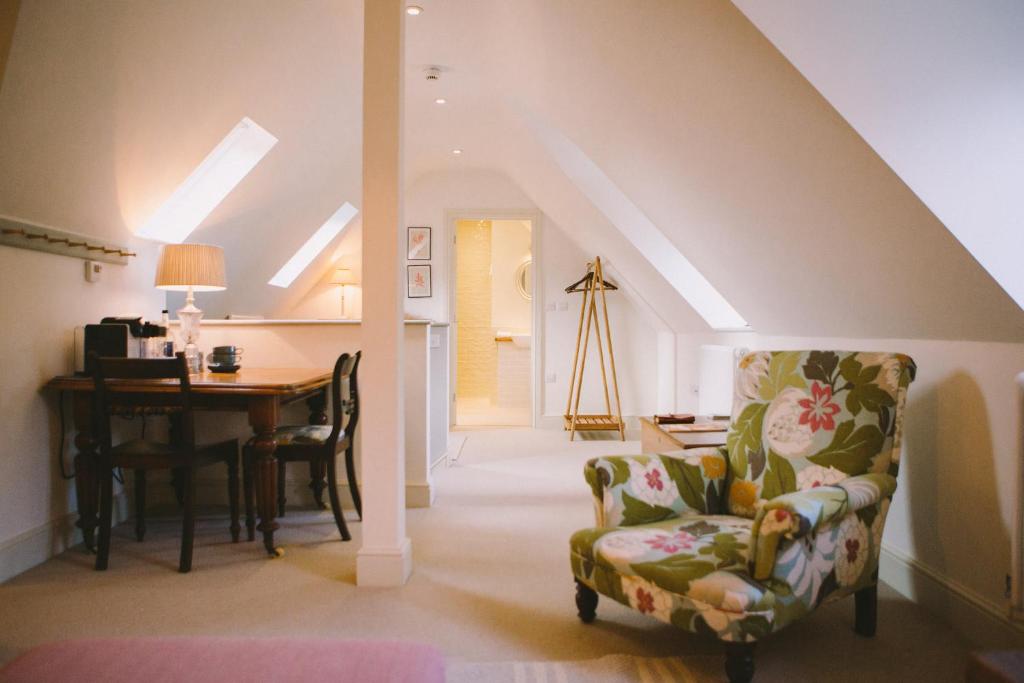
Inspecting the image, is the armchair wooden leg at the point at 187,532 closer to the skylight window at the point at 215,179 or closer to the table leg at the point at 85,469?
Answer: the table leg at the point at 85,469

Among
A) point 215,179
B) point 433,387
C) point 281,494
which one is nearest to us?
point 281,494

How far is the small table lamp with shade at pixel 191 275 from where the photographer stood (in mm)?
3312

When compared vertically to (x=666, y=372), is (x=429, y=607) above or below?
below

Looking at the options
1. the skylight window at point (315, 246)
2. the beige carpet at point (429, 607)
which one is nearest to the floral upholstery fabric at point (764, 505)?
the beige carpet at point (429, 607)

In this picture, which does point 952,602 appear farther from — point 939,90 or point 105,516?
point 105,516

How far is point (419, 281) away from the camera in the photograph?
6824 millimetres

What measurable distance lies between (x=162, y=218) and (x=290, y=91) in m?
1.05

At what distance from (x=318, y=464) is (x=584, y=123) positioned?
240 cm

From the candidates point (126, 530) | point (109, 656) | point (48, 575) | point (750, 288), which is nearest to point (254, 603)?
point (48, 575)

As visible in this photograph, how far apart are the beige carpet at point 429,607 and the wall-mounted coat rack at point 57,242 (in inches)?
53.1

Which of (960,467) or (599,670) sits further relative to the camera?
(960,467)

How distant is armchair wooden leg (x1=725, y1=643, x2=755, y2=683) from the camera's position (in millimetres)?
1717

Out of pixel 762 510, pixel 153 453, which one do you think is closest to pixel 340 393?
pixel 153 453

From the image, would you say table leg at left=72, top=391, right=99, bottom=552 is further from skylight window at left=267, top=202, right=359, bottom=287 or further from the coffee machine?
skylight window at left=267, top=202, right=359, bottom=287
